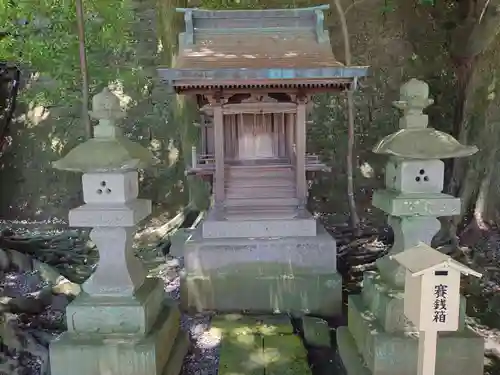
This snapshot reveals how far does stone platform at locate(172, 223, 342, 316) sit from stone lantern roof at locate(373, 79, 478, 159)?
8.61 ft

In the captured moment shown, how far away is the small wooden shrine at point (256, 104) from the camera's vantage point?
6070 mm

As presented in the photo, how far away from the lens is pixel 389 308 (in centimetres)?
405

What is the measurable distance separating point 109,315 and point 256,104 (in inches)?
151

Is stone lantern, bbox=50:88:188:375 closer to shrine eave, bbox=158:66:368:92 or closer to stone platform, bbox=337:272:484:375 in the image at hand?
shrine eave, bbox=158:66:368:92

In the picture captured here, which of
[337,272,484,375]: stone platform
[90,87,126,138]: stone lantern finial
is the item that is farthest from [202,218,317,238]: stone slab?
[90,87,126,138]: stone lantern finial

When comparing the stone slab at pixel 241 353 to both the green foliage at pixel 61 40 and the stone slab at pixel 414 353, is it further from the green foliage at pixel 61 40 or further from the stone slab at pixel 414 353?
the green foliage at pixel 61 40

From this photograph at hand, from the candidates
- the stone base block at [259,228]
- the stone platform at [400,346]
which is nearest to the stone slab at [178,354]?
the stone base block at [259,228]

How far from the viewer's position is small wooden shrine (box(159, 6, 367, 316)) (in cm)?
607

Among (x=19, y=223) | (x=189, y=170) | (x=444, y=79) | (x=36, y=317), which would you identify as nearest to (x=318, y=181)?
(x=444, y=79)

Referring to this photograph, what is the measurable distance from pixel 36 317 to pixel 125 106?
22.3 feet

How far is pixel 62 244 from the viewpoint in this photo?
10.1 m

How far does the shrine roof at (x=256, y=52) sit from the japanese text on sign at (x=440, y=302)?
3.64m

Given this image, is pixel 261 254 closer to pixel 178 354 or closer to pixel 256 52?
pixel 178 354

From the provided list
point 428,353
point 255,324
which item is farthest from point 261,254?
point 428,353
